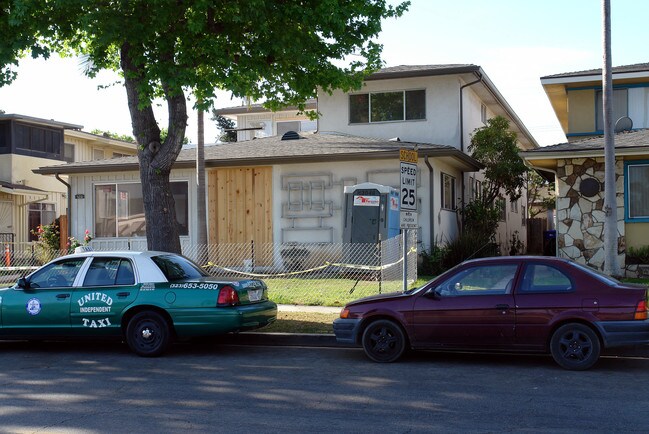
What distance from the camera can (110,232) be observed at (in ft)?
76.7

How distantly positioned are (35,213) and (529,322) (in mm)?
27693

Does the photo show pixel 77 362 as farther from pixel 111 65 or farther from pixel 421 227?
pixel 421 227

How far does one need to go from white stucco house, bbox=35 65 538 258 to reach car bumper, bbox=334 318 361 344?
9862mm

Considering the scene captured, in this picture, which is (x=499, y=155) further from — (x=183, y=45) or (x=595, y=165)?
(x=183, y=45)

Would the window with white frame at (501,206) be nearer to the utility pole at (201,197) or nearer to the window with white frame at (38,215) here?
the utility pole at (201,197)

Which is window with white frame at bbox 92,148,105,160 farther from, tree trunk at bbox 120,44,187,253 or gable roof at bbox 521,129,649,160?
gable roof at bbox 521,129,649,160

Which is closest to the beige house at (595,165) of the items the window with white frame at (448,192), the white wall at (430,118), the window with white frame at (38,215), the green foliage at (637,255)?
the green foliage at (637,255)

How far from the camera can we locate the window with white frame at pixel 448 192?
21856 mm

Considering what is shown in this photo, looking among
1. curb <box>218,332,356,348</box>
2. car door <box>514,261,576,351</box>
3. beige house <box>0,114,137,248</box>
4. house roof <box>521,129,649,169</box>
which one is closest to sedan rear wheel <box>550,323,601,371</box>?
car door <box>514,261,576,351</box>

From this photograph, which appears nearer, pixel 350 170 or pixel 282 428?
pixel 282 428

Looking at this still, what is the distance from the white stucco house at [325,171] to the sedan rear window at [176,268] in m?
8.76

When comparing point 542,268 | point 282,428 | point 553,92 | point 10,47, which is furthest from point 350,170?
point 282,428

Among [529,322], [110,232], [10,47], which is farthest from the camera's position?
[110,232]

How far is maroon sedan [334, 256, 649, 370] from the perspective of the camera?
8602mm
